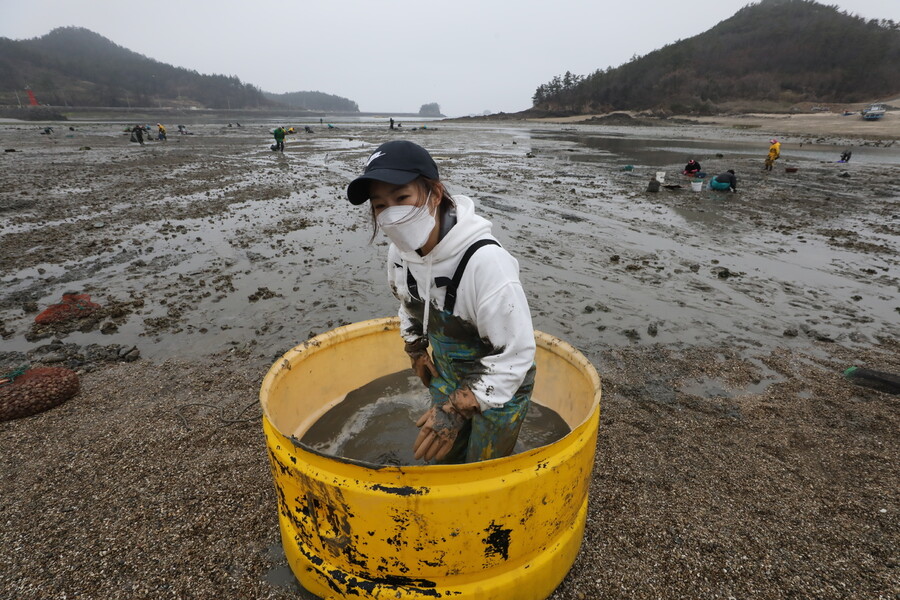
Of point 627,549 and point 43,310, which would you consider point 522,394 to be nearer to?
point 627,549

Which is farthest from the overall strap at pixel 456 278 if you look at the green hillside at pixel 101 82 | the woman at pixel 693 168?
the green hillside at pixel 101 82

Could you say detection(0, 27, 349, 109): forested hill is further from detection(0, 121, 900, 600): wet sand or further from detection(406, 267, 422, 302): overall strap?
detection(406, 267, 422, 302): overall strap

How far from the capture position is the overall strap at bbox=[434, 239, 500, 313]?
1716 mm

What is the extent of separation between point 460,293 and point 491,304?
181 millimetres

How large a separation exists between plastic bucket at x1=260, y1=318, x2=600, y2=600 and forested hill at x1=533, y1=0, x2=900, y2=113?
246 ft

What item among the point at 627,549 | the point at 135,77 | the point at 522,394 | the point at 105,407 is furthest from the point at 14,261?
the point at 135,77

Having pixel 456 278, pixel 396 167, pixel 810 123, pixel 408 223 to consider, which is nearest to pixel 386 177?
pixel 396 167

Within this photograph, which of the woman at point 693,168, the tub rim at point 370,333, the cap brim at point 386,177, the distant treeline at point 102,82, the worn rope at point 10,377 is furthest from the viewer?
the distant treeline at point 102,82

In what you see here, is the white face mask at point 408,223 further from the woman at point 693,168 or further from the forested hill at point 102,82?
the forested hill at point 102,82

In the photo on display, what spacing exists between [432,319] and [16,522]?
2.50 m

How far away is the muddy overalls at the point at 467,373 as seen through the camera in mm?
1792

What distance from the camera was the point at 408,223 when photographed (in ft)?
5.64

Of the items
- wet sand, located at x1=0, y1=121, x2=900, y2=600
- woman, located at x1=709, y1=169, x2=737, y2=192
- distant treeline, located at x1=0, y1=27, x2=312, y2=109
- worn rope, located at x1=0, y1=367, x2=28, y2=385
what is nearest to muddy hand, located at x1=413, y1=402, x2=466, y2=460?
wet sand, located at x1=0, y1=121, x2=900, y2=600

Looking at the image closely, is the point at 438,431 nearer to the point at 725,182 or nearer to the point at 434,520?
the point at 434,520
